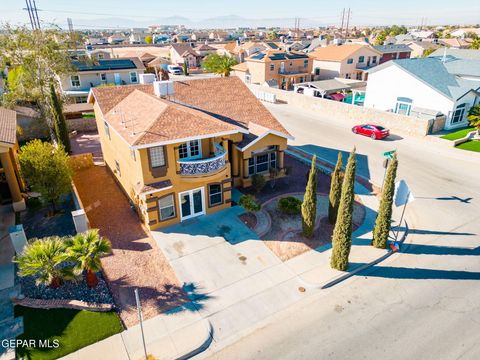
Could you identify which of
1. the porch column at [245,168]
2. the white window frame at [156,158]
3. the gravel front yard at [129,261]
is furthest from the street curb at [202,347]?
the porch column at [245,168]

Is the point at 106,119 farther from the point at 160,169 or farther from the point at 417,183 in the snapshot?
the point at 417,183

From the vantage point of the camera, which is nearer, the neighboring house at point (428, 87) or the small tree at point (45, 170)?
the small tree at point (45, 170)

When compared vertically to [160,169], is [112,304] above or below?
below

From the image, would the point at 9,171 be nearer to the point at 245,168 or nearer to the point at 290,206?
the point at 245,168

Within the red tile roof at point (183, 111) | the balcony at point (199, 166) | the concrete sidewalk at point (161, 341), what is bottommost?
the concrete sidewalk at point (161, 341)

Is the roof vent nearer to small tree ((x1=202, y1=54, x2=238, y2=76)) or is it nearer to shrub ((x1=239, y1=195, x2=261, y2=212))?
shrub ((x1=239, y1=195, x2=261, y2=212))

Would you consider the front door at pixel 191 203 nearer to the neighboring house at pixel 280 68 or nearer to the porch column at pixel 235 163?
the porch column at pixel 235 163

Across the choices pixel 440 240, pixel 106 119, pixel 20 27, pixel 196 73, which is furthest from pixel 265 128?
pixel 196 73
